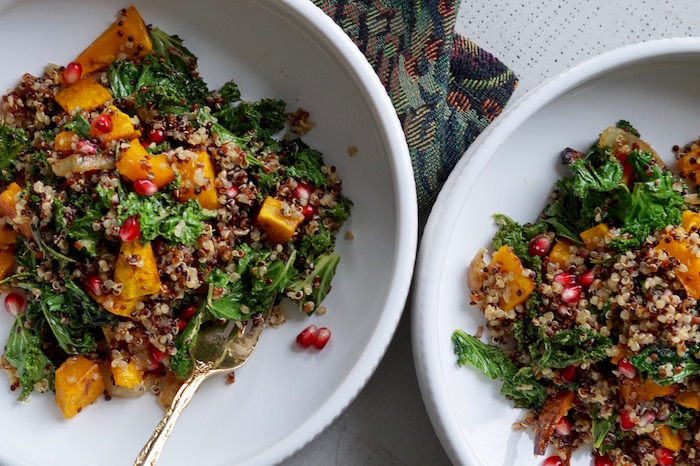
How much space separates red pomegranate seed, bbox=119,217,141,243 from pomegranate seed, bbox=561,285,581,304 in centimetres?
109

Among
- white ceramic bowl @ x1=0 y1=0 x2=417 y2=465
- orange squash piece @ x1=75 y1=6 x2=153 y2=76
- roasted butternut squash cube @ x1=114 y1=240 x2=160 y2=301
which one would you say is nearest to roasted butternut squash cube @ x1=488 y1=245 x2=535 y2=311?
white ceramic bowl @ x1=0 y1=0 x2=417 y2=465

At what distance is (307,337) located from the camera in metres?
1.85

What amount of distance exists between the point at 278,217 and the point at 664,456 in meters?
1.22

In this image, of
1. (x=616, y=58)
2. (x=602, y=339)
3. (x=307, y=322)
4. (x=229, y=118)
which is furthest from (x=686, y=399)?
(x=229, y=118)

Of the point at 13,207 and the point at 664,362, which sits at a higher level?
the point at 13,207

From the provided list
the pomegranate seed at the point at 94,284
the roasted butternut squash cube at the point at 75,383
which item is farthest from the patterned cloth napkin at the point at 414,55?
the roasted butternut squash cube at the point at 75,383

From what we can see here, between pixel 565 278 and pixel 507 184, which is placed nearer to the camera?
pixel 565 278

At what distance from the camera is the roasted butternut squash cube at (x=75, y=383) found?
1.78m

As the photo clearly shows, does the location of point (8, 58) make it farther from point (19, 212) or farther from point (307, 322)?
point (307, 322)

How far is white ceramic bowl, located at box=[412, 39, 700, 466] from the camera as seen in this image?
173 cm

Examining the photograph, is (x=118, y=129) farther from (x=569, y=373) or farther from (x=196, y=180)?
(x=569, y=373)

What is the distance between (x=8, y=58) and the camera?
5.81ft

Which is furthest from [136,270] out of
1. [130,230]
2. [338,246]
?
[338,246]

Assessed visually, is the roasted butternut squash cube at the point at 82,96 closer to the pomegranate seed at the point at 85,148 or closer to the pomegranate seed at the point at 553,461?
the pomegranate seed at the point at 85,148
